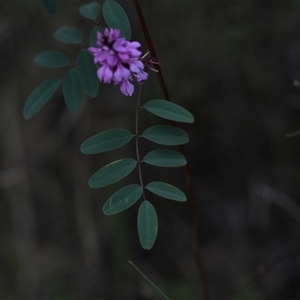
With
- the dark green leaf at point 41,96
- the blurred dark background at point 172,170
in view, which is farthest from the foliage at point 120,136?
the blurred dark background at point 172,170

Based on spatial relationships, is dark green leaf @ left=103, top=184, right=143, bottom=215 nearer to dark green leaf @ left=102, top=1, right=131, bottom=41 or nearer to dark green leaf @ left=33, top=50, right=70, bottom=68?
dark green leaf @ left=102, top=1, right=131, bottom=41

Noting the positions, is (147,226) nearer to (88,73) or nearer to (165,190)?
(165,190)

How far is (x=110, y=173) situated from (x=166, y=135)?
16cm

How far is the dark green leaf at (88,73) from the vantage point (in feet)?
3.80

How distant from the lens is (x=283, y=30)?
6.39 ft

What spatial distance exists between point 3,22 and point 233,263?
1.45m

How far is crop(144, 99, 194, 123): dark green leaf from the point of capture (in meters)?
1.04

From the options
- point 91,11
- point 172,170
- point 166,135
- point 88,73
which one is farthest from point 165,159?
point 172,170

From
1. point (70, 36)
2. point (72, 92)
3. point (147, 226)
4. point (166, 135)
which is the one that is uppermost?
point (70, 36)

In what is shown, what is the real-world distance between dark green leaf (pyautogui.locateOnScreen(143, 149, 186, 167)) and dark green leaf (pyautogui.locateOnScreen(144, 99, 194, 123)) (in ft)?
0.28

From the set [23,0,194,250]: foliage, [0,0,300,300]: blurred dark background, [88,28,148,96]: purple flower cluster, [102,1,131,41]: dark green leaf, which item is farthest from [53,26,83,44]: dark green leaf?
[0,0,300,300]: blurred dark background

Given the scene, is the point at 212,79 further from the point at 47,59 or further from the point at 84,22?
the point at 47,59


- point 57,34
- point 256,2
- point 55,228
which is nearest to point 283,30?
point 256,2

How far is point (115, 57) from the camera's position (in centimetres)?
85
